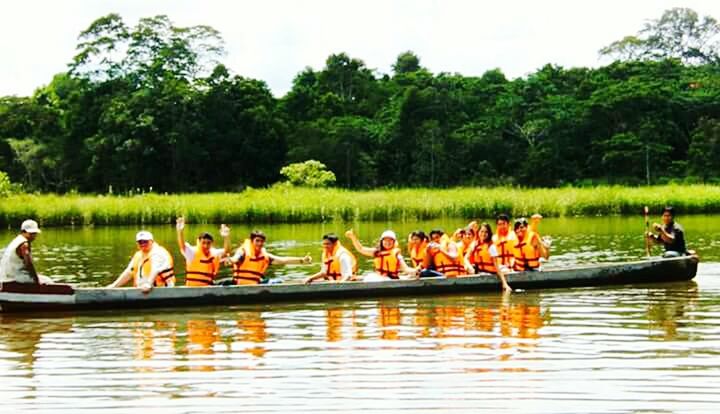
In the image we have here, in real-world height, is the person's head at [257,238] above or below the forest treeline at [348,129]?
below

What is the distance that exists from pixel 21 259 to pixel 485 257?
5824mm

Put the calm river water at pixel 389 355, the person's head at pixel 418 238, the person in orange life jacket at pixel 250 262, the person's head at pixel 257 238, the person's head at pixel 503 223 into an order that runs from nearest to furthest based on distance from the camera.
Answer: the calm river water at pixel 389 355, the person's head at pixel 257 238, the person in orange life jacket at pixel 250 262, the person's head at pixel 503 223, the person's head at pixel 418 238

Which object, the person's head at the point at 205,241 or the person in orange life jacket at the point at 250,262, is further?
the person in orange life jacket at the point at 250,262

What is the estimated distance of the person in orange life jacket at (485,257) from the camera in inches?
539

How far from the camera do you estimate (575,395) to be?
7.38 meters

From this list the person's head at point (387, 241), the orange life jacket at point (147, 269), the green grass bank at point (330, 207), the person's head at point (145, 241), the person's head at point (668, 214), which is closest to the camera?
the person's head at point (145, 241)

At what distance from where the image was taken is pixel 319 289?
1309cm

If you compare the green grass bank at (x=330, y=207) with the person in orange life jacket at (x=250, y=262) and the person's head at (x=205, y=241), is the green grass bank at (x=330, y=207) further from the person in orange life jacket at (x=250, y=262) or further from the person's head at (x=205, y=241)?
the person's head at (x=205, y=241)

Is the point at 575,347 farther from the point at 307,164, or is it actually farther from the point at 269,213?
the point at 307,164

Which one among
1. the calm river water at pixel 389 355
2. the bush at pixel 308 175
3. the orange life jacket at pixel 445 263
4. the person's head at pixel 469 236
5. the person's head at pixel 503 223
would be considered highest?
the bush at pixel 308 175

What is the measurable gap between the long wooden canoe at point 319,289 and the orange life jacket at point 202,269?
33 centimetres

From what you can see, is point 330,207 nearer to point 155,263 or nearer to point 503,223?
point 503,223

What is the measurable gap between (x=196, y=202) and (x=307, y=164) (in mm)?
12469

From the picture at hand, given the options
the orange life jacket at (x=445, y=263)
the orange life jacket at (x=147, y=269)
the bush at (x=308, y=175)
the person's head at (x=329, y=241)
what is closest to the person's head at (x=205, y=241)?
the orange life jacket at (x=147, y=269)
